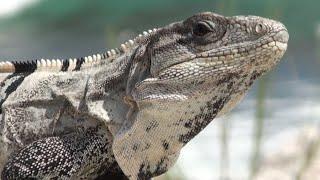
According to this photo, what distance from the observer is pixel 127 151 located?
4.00 meters

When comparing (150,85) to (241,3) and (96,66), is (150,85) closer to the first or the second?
(96,66)

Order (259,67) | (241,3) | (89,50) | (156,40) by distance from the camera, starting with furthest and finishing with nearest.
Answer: (241,3)
(89,50)
(156,40)
(259,67)

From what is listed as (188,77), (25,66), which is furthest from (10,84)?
(188,77)

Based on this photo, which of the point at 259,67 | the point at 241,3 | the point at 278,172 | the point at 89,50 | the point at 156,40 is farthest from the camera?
the point at 241,3

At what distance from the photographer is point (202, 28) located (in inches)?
154

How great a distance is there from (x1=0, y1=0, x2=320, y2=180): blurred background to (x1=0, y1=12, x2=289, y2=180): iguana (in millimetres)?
973

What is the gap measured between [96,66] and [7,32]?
2353 cm

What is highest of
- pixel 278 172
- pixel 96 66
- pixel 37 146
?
pixel 96 66

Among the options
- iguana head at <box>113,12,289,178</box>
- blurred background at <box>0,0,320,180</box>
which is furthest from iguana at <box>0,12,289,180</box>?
blurred background at <box>0,0,320,180</box>

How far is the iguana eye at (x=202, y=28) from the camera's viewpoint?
3.90m

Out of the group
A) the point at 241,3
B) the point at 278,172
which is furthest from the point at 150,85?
the point at 241,3

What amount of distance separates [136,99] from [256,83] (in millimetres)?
6000

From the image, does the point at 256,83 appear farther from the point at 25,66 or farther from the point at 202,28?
the point at 202,28

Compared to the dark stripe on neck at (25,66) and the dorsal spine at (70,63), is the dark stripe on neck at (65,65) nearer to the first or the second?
the dorsal spine at (70,63)
